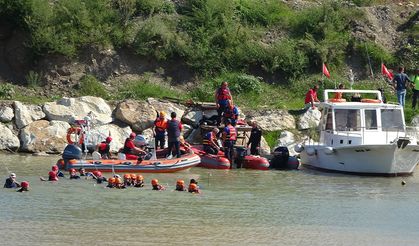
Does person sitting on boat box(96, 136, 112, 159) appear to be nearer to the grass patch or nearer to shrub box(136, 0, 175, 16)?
the grass patch

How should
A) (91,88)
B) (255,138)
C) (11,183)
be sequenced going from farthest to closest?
(91,88) → (255,138) → (11,183)

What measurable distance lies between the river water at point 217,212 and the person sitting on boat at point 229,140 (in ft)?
7.77

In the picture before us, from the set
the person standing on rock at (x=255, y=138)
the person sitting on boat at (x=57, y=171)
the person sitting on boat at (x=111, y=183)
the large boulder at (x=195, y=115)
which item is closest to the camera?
the person sitting on boat at (x=111, y=183)

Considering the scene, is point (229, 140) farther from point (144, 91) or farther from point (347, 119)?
point (144, 91)

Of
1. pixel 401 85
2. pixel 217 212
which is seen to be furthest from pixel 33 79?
pixel 217 212

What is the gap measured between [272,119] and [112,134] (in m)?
5.64

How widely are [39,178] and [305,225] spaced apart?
28.5 feet

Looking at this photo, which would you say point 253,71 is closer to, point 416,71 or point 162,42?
point 162,42

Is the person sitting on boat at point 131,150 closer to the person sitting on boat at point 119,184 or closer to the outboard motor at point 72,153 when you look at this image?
the outboard motor at point 72,153

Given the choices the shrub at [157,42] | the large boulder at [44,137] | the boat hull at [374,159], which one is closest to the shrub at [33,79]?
the shrub at [157,42]

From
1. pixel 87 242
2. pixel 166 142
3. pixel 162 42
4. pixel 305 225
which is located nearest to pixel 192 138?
pixel 166 142

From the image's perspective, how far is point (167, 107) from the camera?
35.4 m

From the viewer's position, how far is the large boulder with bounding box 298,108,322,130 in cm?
3541

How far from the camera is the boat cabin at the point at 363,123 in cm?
3081
